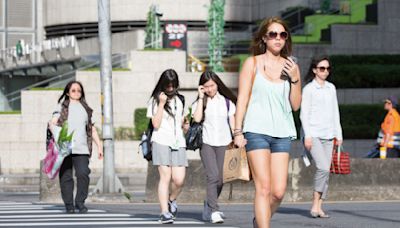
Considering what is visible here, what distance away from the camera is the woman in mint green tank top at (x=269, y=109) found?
10906 mm

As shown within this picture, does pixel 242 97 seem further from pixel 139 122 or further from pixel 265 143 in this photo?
pixel 139 122

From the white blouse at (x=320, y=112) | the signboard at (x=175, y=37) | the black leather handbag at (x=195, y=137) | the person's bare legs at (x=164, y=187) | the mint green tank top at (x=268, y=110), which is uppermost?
the signboard at (x=175, y=37)

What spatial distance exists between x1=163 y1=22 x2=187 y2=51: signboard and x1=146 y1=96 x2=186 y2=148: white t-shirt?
2166 centimetres

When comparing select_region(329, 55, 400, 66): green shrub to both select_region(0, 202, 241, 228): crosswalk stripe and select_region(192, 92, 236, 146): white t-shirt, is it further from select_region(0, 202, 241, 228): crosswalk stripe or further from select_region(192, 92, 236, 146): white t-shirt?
select_region(192, 92, 236, 146): white t-shirt

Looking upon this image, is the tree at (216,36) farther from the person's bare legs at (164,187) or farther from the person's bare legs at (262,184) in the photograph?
the person's bare legs at (262,184)

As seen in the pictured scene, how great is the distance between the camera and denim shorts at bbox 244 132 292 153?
11.0 meters

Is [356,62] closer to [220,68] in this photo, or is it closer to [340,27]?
[340,27]

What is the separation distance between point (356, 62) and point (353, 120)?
2.84 m

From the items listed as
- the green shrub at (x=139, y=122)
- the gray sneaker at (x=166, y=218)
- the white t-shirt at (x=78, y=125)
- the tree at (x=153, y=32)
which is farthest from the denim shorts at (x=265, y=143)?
the tree at (x=153, y=32)

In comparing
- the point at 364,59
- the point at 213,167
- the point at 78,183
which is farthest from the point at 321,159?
the point at 364,59

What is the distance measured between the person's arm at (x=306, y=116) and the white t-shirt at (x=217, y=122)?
2.91 ft

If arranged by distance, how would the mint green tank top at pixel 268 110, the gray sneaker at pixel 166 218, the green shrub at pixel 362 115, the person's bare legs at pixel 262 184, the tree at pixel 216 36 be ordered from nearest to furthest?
the person's bare legs at pixel 262 184
the mint green tank top at pixel 268 110
the gray sneaker at pixel 166 218
the green shrub at pixel 362 115
the tree at pixel 216 36

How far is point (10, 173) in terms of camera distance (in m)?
33.8

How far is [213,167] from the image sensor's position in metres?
15.6
